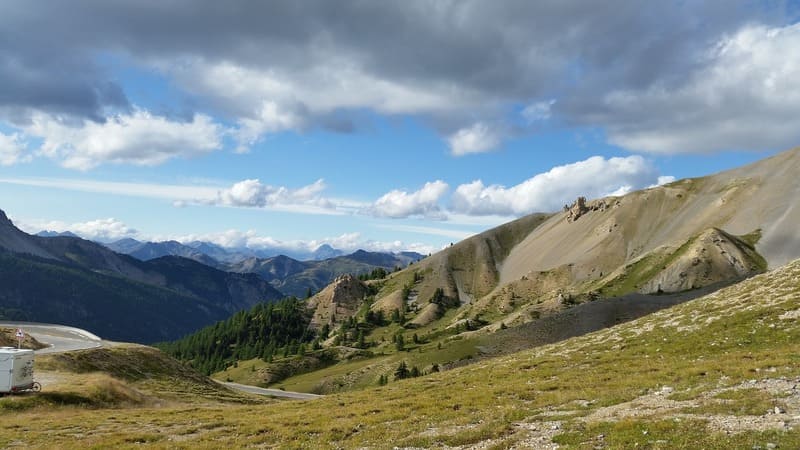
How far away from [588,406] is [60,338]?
350 ft

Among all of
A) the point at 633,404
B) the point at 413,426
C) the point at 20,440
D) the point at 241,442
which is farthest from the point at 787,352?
the point at 20,440

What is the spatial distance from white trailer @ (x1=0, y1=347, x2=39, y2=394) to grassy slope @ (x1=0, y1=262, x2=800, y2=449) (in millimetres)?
5658

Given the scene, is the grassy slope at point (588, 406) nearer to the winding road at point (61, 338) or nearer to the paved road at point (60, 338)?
the winding road at point (61, 338)

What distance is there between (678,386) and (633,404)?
15.6 ft

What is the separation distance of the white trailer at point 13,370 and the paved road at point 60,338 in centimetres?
2711

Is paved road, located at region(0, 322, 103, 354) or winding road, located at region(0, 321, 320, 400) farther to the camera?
paved road, located at region(0, 322, 103, 354)

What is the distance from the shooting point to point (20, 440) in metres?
34.4

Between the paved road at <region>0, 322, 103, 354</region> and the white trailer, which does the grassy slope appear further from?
the paved road at <region>0, 322, 103, 354</region>

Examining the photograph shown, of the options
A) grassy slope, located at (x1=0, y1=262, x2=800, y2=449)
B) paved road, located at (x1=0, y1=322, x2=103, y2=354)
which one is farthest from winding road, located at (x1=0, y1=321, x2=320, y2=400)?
grassy slope, located at (x1=0, y1=262, x2=800, y2=449)

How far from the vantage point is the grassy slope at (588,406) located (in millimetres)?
21344

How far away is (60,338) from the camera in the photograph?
327 ft

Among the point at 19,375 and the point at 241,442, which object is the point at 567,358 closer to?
the point at 241,442

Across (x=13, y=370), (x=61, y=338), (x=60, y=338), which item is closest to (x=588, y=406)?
(x=13, y=370)

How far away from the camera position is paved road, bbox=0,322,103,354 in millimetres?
83231
